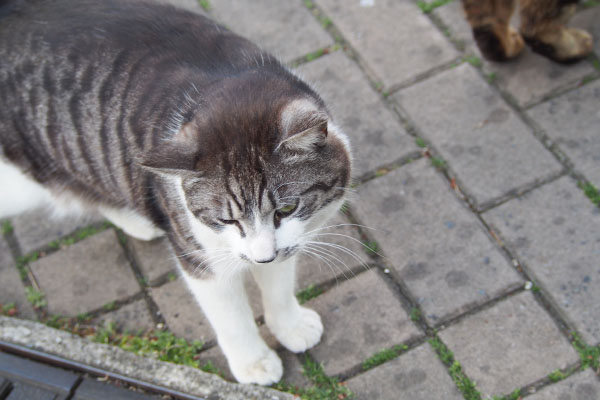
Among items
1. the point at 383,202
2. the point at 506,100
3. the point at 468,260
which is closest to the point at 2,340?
the point at 383,202

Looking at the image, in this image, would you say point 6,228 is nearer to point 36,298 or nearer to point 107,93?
point 36,298

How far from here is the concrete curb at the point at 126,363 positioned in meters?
2.33

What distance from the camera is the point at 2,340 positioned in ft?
8.09

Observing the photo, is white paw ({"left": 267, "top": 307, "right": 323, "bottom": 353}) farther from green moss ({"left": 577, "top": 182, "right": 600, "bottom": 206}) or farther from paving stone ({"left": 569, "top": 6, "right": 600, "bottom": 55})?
paving stone ({"left": 569, "top": 6, "right": 600, "bottom": 55})

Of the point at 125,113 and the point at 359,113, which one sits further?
the point at 359,113

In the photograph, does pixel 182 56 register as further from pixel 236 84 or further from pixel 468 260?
pixel 468 260

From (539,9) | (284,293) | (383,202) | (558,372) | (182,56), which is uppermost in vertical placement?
(182,56)

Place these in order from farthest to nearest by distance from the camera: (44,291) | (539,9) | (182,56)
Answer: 1. (539,9)
2. (44,291)
3. (182,56)

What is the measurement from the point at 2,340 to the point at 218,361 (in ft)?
2.73

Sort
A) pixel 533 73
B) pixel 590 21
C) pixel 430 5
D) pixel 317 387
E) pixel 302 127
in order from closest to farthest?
1. pixel 302 127
2. pixel 317 387
3. pixel 533 73
4. pixel 590 21
5. pixel 430 5

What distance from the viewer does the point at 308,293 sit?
8.71 feet

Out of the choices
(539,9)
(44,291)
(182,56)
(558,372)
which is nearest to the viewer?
(182,56)

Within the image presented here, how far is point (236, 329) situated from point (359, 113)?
4.29ft

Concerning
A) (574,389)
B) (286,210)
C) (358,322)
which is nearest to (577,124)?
(574,389)
